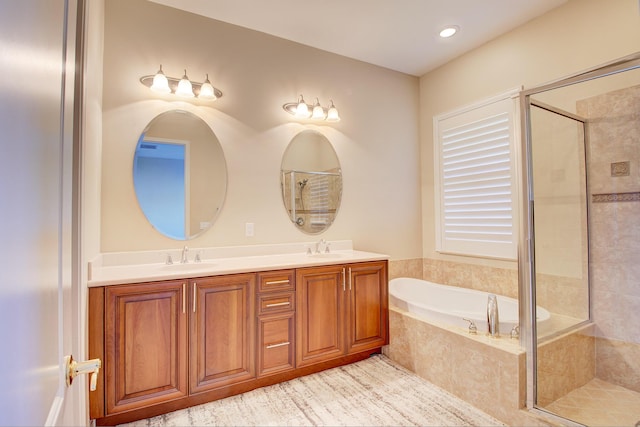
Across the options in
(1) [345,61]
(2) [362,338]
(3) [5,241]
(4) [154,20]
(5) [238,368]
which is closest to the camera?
(3) [5,241]

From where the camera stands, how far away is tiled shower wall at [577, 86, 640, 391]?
6.63 ft

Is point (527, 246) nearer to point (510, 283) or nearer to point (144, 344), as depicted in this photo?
point (510, 283)

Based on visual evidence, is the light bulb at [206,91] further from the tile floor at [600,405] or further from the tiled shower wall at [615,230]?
the tile floor at [600,405]

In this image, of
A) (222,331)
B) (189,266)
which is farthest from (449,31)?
(222,331)

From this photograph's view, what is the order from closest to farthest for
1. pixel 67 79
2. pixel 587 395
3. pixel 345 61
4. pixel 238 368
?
pixel 67 79 → pixel 587 395 → pixel 238 368 → pixel 345 61

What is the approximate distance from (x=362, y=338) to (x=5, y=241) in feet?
8.47

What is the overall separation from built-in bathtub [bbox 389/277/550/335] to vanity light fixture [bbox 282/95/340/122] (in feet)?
5.90

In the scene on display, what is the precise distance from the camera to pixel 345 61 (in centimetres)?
328

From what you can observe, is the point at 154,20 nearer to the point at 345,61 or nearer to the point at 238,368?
the point at 345,61

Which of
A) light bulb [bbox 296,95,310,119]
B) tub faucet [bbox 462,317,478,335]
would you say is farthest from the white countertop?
light bulb [bbox 296,95,310,119]

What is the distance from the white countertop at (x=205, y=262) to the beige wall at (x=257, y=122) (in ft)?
0.25

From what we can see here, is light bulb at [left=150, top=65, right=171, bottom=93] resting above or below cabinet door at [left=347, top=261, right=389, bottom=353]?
above

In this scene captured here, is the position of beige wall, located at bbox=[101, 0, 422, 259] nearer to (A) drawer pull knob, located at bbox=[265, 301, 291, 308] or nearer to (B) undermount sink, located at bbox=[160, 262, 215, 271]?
(B) undermount sink, located at bbox=[160, 262, 215, 271]

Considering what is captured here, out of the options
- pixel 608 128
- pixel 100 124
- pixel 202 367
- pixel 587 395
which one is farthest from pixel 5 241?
pixel 608 128
